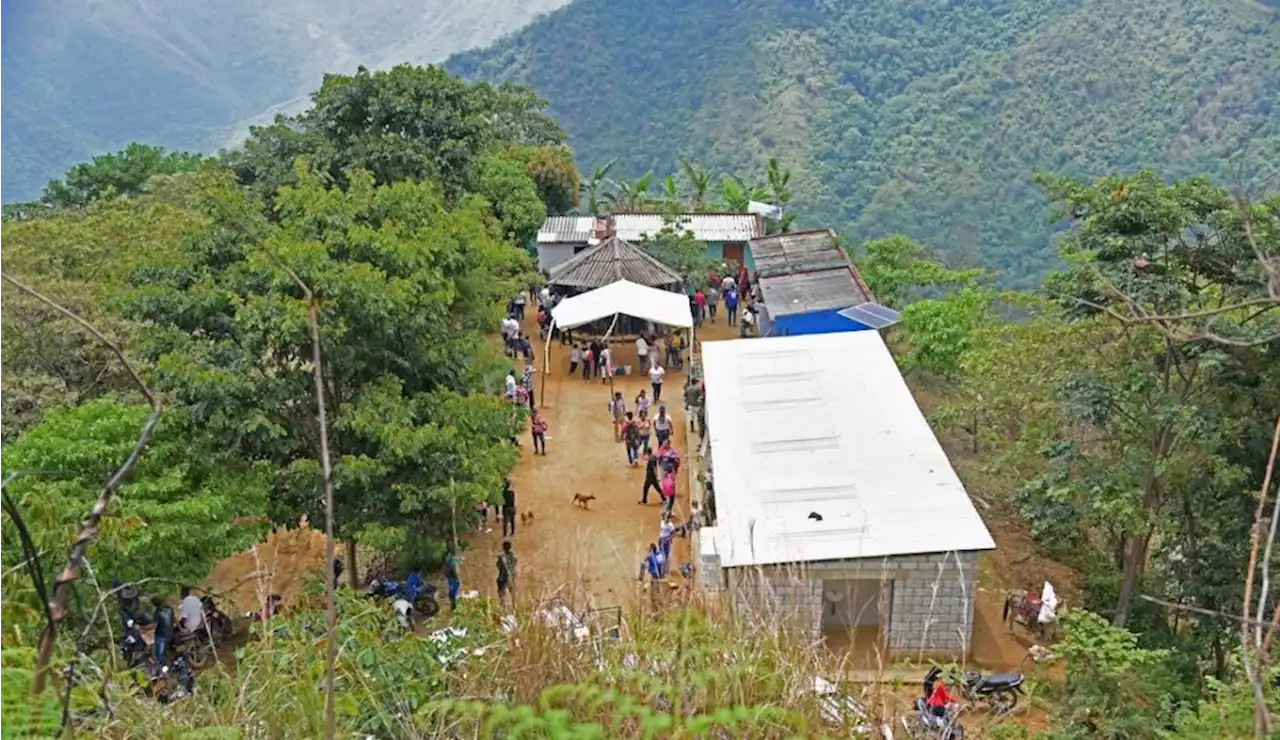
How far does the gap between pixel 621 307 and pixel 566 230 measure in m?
7.09

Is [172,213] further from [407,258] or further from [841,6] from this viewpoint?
[841,6]

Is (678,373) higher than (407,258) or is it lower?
lower

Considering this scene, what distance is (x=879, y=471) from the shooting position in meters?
11.5

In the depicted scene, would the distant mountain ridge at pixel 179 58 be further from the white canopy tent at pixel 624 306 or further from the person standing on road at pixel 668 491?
the person standing on road at pixel 668 491

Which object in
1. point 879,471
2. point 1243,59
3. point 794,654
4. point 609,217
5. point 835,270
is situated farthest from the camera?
point 1243,59

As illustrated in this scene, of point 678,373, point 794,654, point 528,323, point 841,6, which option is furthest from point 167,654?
point 841,6

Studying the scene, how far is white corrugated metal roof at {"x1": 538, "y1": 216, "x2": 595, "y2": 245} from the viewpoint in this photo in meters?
23.6

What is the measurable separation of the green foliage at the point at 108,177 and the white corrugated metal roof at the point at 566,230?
9254mm

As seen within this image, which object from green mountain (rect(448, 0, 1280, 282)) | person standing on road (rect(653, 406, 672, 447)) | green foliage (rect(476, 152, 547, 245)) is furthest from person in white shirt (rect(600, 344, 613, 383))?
green mountain (rect(448, 0, 1280, 282))

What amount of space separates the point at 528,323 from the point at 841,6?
55254 millimetres

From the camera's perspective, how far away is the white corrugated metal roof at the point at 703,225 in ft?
78.8

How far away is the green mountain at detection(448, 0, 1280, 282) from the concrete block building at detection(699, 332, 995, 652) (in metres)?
32.2

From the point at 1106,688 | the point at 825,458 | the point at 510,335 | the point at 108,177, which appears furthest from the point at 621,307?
the point at 108,177

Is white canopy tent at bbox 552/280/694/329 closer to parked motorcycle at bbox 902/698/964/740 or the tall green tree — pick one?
the tall green tree
